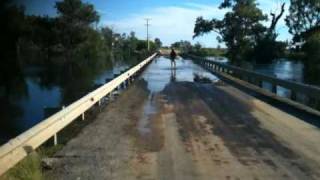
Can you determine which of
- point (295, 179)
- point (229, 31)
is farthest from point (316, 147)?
point (229, 31)

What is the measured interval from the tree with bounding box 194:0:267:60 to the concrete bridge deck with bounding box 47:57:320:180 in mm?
75108

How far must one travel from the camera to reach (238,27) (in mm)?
92750

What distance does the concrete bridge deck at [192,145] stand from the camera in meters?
9.20

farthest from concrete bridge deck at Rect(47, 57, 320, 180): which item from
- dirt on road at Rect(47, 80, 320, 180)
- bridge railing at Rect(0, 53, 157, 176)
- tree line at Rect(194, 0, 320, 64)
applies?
tree line at Rect(194, 0, 320, 64)

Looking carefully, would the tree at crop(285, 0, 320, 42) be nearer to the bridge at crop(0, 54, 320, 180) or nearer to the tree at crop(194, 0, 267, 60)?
the tree at crop(194, 0, 267, 60)

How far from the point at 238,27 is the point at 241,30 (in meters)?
0.78

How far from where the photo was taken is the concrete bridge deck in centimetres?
920

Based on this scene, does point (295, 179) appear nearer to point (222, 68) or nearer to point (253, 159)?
point (253, 159)

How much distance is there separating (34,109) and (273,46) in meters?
75.2

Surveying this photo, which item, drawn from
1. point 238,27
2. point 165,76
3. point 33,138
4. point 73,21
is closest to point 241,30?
point 238,27

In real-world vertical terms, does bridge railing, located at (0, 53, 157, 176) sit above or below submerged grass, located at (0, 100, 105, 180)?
above

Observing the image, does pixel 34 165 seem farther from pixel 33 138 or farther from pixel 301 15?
pixel 301 15

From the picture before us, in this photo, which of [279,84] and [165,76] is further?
[165,76]

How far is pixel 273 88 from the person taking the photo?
77.3 feet
